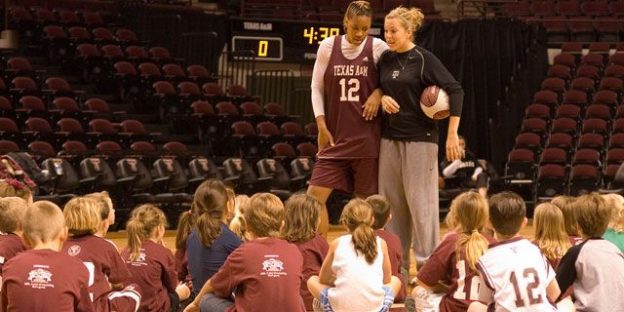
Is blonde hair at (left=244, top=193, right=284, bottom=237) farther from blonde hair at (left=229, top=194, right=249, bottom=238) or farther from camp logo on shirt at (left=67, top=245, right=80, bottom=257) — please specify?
blonde hair at (left=229, top=194, right=249, bottom=238)

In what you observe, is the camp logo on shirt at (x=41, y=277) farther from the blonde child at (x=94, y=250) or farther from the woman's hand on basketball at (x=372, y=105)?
the woman's hand on basketball at (x=372, y=105)

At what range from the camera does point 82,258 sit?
5.11 metres

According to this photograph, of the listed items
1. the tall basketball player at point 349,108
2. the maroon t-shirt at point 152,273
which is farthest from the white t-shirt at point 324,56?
the maroon t-shirt at point 152,273

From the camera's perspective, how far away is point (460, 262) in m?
5.08

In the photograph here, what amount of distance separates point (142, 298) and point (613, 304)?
250 cm

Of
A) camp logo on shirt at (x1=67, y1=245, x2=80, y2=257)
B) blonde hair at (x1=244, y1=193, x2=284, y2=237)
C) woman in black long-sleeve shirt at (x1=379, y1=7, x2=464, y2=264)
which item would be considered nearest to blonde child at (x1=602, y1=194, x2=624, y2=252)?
woman in black long-sleeve shirt at (x1=379, y1=7, x2=464, y2=264)

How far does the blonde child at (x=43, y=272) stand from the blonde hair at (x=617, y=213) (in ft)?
8.73

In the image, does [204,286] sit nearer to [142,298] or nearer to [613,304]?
[142,298]

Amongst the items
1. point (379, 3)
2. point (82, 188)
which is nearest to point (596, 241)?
Result: point (82, 188)

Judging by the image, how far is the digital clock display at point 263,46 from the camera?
15266 millimetres

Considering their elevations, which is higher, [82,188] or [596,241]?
[596,241]

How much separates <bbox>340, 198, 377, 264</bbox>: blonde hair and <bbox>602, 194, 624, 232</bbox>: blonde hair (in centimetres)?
126

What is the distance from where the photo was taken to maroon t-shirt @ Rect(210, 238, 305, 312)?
5.01 m

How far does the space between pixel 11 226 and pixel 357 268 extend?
1.76m
